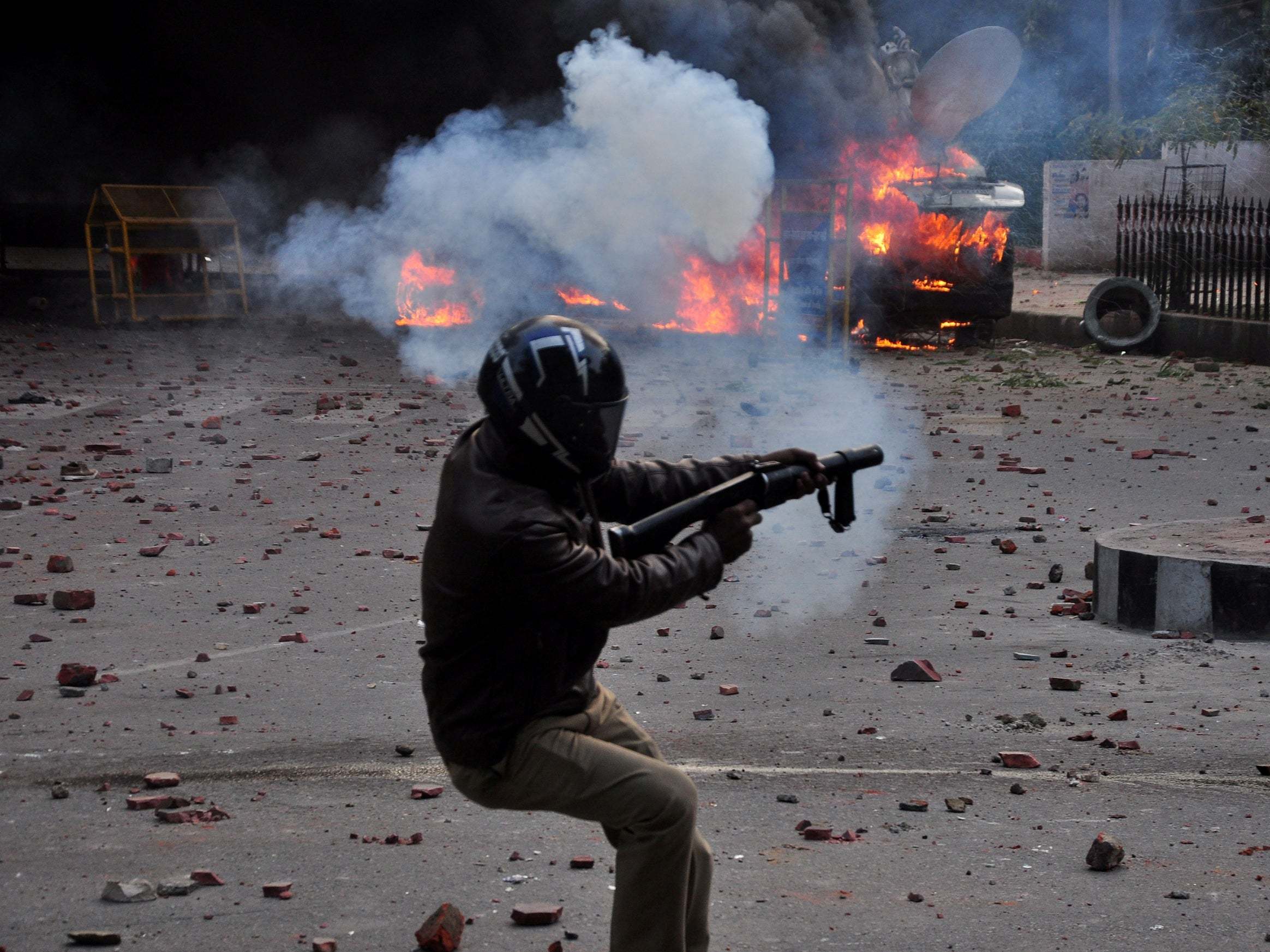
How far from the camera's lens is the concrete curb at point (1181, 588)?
5.79 meters

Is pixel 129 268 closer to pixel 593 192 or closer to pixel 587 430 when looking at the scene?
pixel 593 192

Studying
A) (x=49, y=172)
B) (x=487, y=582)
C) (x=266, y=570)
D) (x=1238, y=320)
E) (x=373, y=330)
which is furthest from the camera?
(x=49, y=172)

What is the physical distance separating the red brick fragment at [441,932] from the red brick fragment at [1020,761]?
76.2 inches

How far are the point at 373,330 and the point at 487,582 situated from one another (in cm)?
1868

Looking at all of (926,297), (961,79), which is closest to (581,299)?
(926,297)

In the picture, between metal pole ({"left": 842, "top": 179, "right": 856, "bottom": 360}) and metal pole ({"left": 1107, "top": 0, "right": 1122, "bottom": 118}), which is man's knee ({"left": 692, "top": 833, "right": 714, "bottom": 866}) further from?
metal pole ({"left": 1107, "top": 0, "right": 1122, "bottom": 118})

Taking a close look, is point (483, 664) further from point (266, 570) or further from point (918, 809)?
point (266, 570)

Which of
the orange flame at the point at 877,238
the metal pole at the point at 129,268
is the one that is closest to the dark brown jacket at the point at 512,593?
the orange flame at the point at 877,238

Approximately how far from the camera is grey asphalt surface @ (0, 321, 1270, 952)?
3539mm

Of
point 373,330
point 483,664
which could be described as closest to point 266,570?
point 483,664

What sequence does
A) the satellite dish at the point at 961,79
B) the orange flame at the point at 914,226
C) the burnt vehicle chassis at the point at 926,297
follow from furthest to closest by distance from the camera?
the satellite dish at the point at 961,79 → the orange flame at the point at 914,226 → the burnt vehicle chassis at the point at 926,297

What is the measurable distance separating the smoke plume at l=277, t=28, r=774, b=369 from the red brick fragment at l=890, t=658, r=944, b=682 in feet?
48.8

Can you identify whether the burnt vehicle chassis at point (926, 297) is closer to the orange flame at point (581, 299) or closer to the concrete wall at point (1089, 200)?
the orange flame at point (581, 299)

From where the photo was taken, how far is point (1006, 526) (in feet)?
26.9
